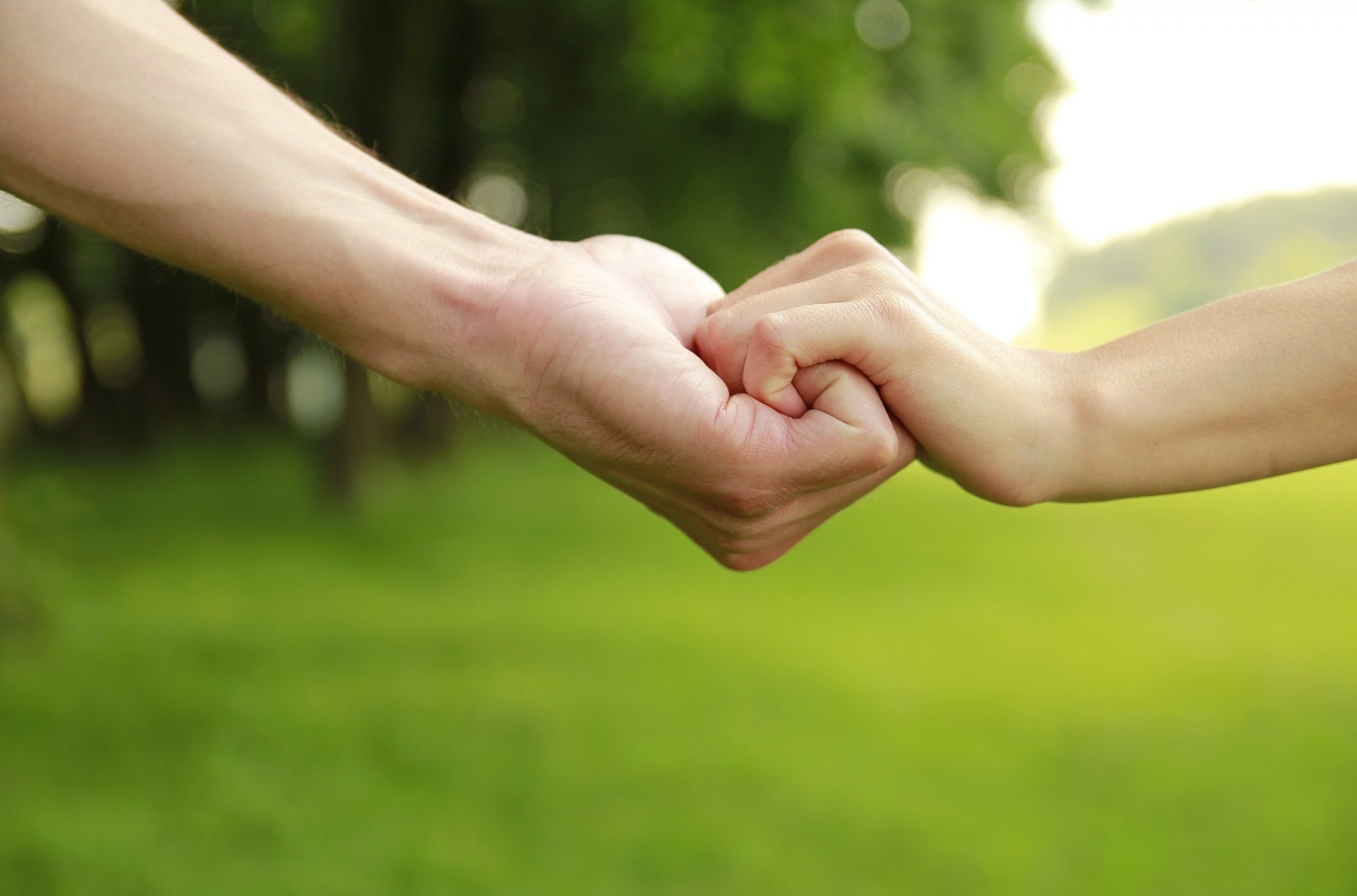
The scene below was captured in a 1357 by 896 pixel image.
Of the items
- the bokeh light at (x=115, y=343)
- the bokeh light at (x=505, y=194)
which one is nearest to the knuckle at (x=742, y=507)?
the bokeh light at (x=505, y=194)

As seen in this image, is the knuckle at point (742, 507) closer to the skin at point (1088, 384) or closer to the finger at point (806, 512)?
the finger at point (806, 512)

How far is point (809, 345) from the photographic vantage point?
2062mm

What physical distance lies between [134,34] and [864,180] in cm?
1104

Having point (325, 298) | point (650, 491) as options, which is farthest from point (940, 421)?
point (325, 298)

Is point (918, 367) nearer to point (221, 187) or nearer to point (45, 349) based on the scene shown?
point (221, 187)

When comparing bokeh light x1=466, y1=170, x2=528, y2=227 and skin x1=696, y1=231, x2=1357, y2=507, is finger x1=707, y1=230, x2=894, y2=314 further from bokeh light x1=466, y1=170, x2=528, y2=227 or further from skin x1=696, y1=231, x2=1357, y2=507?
bokeh light x1=466, y1=170, x2=528, y2=227

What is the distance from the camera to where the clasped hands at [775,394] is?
1962 mm

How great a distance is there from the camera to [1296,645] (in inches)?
403

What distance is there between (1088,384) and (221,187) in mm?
1770

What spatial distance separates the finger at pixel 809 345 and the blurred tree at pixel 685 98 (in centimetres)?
642

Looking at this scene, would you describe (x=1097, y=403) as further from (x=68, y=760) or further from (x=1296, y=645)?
(x=1296, y=645)

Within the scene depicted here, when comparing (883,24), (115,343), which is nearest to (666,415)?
(883,24)

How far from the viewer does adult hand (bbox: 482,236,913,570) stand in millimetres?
1948

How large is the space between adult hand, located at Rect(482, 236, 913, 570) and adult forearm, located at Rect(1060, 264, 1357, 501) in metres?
0.43
